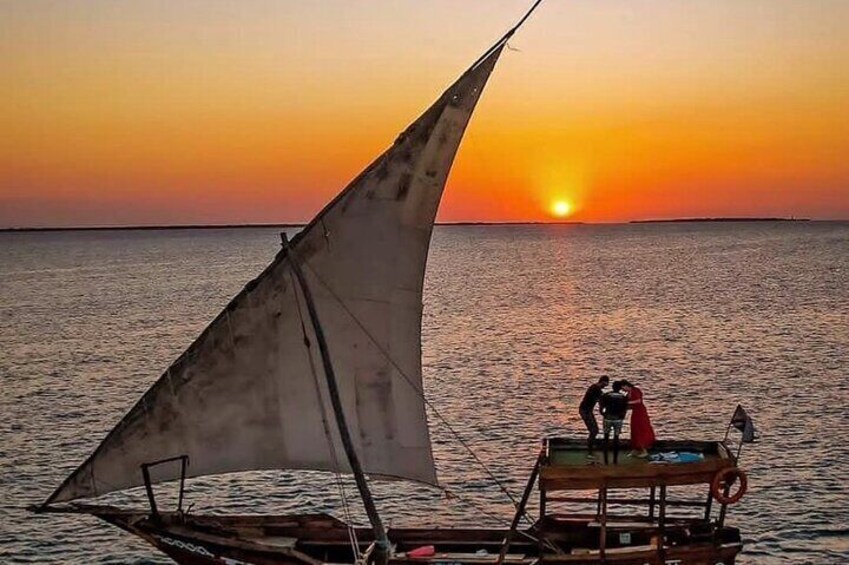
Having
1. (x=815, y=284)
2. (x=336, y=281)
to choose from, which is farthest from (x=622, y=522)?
(x=815, y=284)

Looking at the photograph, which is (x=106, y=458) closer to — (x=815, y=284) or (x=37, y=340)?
(x=37, y=340)

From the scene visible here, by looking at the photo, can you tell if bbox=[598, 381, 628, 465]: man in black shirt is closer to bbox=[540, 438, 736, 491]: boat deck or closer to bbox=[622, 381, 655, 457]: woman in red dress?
bbox=[622, 381, 655, 457]: woman in red dress

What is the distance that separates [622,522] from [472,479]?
694 inches

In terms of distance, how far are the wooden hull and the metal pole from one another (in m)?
0.63

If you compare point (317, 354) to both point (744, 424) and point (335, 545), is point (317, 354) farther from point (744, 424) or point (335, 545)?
point (744, 424)

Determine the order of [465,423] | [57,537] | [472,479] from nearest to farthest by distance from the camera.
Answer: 1. [57,537]
2. [472,479]
3. [465,423]

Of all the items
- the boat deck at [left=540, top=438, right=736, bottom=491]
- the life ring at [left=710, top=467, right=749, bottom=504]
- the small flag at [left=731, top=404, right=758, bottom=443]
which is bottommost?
the life ring at [left=710, top=467, right=749, bottom=504]

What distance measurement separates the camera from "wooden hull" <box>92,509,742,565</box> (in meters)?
26.3

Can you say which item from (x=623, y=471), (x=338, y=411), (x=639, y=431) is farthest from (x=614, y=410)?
(x=338, y=411)

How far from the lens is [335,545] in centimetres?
2817

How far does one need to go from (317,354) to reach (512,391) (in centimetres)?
4301

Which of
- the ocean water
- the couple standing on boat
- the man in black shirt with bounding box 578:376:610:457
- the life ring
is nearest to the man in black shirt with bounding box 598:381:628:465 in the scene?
the couple standing on boat

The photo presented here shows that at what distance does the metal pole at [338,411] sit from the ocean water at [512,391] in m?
13.8

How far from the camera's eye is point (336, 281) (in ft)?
85.4
